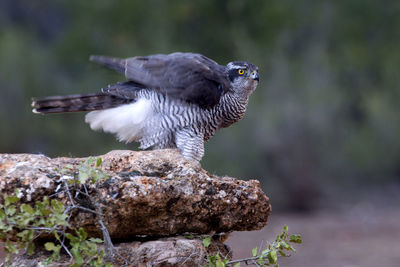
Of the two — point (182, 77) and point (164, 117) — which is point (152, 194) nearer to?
point (164, 117)

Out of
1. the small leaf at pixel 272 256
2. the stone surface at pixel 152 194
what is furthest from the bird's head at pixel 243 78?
the small leaf at pixel 272 256

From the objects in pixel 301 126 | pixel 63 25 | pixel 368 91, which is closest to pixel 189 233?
pixel 301 126

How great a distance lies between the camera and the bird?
5016mm

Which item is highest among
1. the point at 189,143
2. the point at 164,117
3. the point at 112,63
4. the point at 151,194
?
the point at 112,63

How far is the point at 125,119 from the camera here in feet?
17.4

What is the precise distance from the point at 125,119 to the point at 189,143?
0.72m

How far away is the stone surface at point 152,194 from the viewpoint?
3316 mm

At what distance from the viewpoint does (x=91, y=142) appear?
1188cm

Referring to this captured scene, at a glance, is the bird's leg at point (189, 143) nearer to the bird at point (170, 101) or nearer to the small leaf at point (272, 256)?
the bird at point (170, 101)

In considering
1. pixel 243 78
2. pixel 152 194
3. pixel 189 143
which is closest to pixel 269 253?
pixel 152 194

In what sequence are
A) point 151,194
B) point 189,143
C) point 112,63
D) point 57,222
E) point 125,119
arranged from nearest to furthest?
point 57,222, point 151,194, point 189,143, point 125,119, point 112,63

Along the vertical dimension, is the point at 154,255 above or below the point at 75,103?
below

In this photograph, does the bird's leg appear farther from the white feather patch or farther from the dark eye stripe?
the dark eye stripe

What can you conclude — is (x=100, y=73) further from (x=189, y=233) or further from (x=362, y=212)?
(x=189, y=233)
